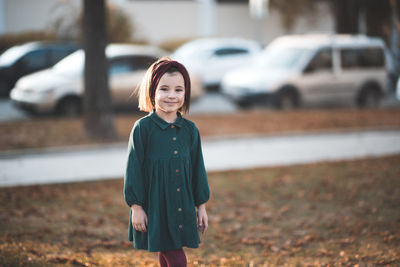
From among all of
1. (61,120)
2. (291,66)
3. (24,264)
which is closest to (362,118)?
(291,66)

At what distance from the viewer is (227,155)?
8.80m

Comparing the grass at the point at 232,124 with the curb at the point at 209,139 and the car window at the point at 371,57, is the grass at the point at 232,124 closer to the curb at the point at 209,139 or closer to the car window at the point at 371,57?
the curb at the point at 209,139

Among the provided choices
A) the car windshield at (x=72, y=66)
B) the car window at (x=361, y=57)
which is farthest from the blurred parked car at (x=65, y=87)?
the car window at (x=361, y=57)

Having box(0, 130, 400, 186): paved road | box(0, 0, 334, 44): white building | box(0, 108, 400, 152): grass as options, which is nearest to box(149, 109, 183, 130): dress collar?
box(0, 130, 400, 186): paved road

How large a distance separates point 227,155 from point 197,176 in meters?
5.67

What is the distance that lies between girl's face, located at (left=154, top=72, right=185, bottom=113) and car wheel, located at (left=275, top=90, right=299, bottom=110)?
10.4m

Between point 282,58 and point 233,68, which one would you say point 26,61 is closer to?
point 233,68

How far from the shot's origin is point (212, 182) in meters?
7.39

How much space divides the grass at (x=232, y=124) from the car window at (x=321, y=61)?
1178mm

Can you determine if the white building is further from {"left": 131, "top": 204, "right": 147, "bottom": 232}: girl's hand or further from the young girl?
{"left": 131, "top": 204, "right": 147, "bottom": 232}: girl's hand

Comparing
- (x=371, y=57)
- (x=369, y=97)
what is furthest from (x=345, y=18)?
(x=369, y=97)

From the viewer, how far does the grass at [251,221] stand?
4.41 meters

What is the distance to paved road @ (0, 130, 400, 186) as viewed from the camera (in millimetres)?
7336

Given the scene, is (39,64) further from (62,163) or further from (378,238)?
(378,238)
